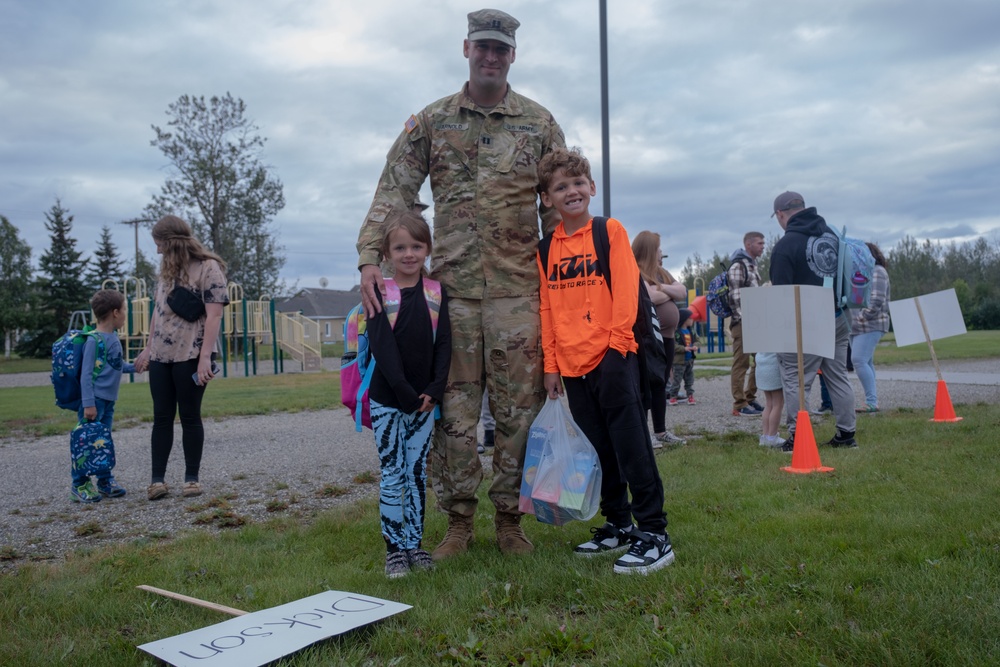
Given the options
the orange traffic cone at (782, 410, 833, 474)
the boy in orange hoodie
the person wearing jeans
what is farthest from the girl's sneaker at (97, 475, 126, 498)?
the person wearing jeans

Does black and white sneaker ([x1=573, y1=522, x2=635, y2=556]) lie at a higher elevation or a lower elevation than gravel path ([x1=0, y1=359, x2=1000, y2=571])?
higher

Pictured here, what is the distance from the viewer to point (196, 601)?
3170 mm

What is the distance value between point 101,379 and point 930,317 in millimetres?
8259

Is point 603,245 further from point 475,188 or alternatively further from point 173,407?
point 173,407

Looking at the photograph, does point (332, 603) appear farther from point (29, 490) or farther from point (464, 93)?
point (29, 490)

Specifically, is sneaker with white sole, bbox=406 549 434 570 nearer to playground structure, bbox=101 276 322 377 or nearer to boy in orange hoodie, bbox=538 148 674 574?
boy in orange hoodie, bbox=538 148 674 574

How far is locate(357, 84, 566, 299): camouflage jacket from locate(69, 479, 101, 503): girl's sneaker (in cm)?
338

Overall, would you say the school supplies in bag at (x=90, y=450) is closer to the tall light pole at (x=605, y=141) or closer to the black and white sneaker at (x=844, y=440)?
the black and white sneaker at (x=844, y=440)

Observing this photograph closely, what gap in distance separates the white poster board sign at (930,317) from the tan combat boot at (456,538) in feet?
21.0

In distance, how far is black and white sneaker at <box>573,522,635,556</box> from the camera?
3796mm

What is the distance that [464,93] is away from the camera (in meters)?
4.10

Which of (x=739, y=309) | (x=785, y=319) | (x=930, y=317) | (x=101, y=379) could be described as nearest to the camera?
(x=101, y=379)

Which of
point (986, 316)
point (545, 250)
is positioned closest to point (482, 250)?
point (545, 250)

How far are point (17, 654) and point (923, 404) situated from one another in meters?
9.28
